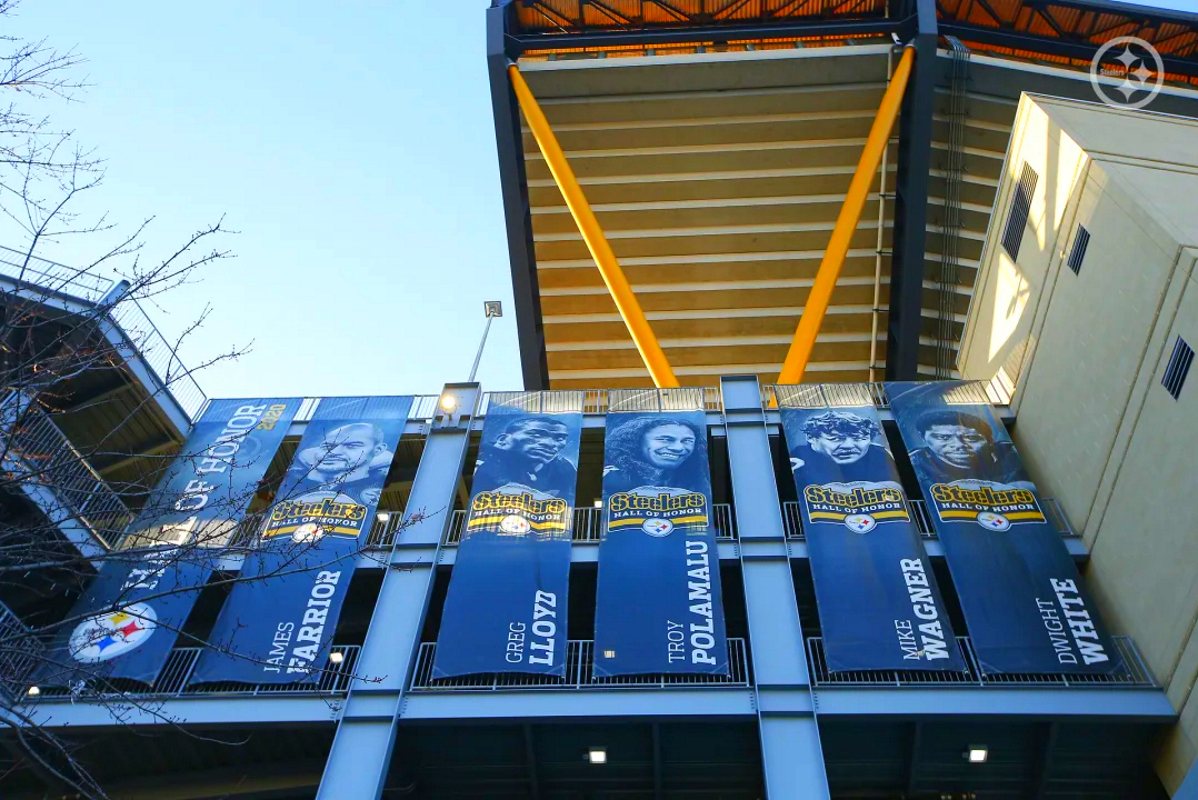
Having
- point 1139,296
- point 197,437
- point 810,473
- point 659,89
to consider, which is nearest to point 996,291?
point 1139,296

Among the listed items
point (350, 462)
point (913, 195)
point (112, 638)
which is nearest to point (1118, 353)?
point (913, 195)

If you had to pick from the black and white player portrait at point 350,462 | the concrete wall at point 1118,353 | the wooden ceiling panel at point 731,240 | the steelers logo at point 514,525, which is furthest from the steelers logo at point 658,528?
the wooden ceiling panel at point 731,240

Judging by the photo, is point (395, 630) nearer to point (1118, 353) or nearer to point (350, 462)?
point (350, 462)

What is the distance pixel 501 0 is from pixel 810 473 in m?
19.2

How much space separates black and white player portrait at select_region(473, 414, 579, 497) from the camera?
2042cm

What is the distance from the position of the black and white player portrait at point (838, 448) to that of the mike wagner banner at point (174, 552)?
11202mm

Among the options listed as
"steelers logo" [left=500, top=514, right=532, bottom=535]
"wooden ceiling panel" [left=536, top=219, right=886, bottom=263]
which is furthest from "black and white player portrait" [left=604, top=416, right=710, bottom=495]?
"wooden ceiling panel" [left=536, top=219, right=886, bottom=263]

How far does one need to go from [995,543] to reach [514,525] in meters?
9.16

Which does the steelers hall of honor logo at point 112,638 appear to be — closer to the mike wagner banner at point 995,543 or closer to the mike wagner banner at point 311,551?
the mike wagner banner at point 311,551

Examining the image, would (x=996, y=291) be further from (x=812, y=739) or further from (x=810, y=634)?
(x=812, y=739)

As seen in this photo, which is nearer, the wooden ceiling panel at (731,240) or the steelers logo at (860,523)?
the steelers logo at (860,523)

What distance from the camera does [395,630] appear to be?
17344 millimetres

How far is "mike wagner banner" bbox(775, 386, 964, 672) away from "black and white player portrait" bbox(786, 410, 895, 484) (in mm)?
21

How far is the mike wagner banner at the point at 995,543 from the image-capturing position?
53.1 ft
